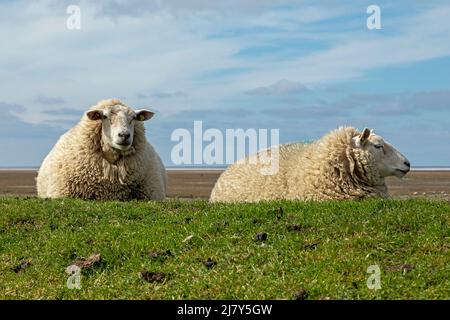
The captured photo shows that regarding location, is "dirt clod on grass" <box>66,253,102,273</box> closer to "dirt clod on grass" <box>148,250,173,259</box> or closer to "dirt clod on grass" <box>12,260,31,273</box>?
"dirt clod on grass" <box>148,250,173,259</box>

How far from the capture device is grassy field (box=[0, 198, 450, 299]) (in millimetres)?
9531

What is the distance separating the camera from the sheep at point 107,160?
18.1 meters

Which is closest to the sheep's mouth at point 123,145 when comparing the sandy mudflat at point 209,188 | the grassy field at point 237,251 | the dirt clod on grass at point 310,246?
the grassy field at point 237,251

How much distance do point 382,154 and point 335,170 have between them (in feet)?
4.55

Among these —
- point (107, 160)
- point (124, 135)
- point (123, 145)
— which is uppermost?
point (124, 135)

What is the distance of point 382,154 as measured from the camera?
1705cm

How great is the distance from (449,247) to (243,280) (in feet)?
10.5

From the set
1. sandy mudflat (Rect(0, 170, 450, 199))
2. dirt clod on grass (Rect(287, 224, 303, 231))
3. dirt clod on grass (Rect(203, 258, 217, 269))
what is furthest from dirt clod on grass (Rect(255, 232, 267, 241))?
sandy mudflat (Rect(0, 170, 450, 199))

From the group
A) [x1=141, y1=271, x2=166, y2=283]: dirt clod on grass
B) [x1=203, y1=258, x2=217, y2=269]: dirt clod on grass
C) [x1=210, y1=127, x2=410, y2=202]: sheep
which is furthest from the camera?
[x1=210, y1=127, x2=410, y2=202]: sheep

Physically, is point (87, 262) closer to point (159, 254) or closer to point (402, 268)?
point (159, 254)

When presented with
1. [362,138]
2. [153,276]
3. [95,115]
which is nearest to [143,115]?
[95,115]

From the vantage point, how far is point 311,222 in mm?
12133
